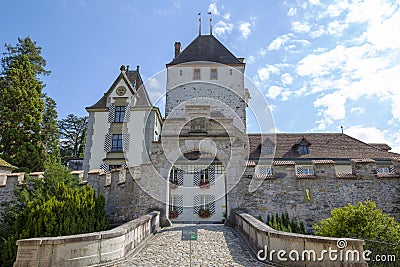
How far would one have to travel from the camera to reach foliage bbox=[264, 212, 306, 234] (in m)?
9.08

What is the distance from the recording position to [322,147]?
18.9 metres

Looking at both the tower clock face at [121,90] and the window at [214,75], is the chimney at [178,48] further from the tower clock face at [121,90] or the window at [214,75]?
the tower clock face at [121,90]

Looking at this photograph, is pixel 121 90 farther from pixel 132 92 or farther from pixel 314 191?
pixel 314 191

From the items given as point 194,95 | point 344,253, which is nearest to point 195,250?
point 344,253

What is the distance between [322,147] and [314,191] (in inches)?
403

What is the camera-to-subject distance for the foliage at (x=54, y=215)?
7.64 meters

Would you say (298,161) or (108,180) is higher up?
(298,161)


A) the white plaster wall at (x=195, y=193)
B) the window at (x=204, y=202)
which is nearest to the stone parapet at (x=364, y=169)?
the white plaster wall at (x=195, y=193)

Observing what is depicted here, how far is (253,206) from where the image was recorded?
973cm

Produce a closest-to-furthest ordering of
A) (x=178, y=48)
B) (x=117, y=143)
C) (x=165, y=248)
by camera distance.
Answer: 1. (x=165, y=248)
2. (x=117, y=143)
3. (x=178, y=48)

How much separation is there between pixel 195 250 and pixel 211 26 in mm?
22845

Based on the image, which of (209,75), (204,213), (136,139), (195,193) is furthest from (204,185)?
(209,75)

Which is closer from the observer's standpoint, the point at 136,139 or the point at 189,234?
the point at 189,234

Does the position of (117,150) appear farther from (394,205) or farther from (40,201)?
(394,205)
